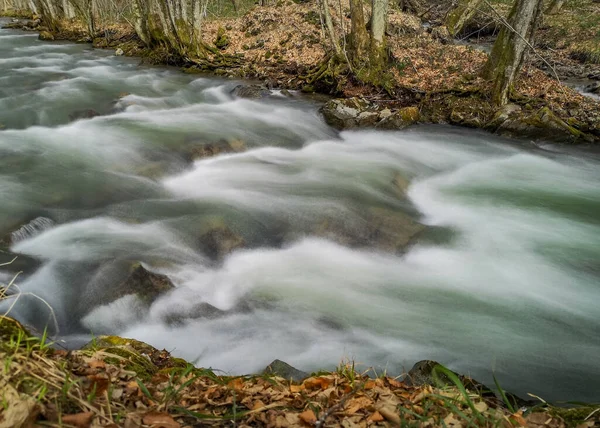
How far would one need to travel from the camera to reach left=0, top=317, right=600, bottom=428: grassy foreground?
170 cm

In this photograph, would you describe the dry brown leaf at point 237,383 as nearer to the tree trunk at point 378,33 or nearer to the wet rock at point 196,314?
the wet rock at point 196,314

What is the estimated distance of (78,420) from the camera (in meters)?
1.64

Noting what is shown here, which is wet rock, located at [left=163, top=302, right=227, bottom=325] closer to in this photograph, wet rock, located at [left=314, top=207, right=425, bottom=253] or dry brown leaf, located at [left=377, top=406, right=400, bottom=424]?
wet rock, located at [left=314, top=207, right=425, bottom=253]

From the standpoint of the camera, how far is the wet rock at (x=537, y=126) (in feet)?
32.1

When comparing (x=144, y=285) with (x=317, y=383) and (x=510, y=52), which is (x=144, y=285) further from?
(x=510, y=52)

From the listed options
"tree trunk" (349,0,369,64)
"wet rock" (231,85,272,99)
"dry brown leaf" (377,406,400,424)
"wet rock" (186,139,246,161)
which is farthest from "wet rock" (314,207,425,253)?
"tree trunk" (349,0,369,64)

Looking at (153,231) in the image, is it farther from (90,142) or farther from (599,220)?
(599,220)

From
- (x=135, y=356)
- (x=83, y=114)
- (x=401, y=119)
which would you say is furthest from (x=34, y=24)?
(x=135, y=356)

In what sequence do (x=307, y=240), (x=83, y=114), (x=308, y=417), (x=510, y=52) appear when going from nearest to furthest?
(x=308, y=417) < (x=307, y=240) < (x=83, y=114) < (x=510, y=52)

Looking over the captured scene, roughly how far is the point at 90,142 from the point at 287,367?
23.9ft

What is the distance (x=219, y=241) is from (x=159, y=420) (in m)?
3.91

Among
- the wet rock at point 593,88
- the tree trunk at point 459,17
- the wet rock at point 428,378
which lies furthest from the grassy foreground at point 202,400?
the tree trunk at point 459,17

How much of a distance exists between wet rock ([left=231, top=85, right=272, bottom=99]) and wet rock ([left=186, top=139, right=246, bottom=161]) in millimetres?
3451

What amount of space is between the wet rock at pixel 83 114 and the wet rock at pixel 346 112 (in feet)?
18.4
